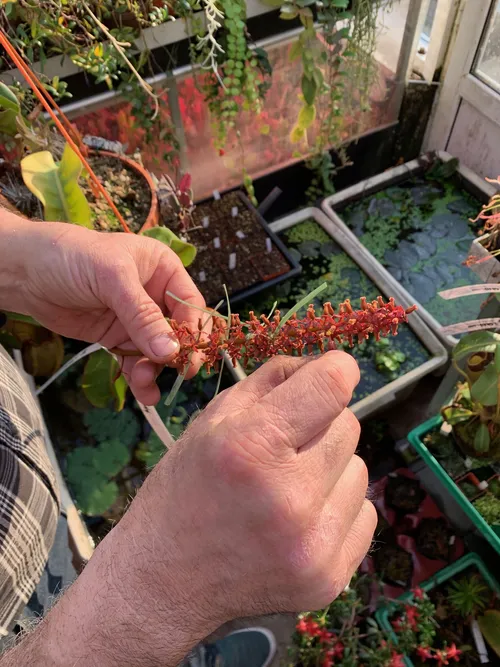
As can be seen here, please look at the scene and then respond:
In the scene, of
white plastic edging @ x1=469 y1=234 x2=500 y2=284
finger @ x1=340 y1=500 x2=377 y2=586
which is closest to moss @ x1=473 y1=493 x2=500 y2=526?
white plastic edging @ x1=469 y1=234 x2=500 y2=284

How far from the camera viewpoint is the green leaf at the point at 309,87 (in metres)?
1.65

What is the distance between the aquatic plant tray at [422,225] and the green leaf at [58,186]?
1057 mm

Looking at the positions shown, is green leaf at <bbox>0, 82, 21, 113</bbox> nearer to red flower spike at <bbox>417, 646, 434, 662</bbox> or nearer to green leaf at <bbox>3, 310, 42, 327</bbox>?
green leaf at <bbox>3, 310, 42, 327</bbox>

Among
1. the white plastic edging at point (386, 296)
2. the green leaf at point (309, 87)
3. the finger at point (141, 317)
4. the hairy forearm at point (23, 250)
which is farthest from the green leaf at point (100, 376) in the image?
the green leaf at point (309, 87)

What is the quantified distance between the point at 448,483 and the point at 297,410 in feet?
3.08

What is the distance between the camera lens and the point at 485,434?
52.1 inches

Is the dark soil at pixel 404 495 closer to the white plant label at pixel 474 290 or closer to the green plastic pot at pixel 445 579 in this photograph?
the green plastic pot at pixel 445 579

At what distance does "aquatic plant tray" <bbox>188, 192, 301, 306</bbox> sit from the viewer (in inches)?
69.1

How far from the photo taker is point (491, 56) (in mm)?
1764

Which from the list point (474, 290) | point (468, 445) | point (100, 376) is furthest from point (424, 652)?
point (100, 376)

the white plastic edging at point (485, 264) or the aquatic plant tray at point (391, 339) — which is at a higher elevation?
the white plastic edging at point (485, 264)

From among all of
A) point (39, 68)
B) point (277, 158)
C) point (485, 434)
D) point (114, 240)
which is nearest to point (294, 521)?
point (114, 240)

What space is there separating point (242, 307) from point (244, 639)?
1028 mm

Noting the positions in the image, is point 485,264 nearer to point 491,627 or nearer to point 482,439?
point 482,439
